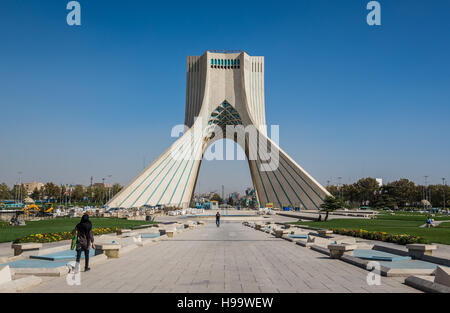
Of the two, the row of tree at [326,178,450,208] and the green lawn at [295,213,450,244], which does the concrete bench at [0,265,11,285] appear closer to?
the green lawn at [295,213,450,244]

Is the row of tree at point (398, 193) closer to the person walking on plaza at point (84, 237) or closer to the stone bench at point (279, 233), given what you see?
the stone bench at point (279, 233)

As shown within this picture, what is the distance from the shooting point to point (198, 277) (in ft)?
19.8

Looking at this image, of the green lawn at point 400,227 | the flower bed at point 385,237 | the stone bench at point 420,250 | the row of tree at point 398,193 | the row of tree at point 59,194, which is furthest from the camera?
the row of tree at point 59,194

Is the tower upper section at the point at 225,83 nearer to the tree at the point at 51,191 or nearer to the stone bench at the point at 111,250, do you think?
the stone bench at the point at 111,250

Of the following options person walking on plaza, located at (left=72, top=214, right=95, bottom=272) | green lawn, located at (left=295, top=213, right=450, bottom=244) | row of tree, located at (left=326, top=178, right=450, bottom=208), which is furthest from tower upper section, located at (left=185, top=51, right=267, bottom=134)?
person walking on plaza, located at (left=72, top=214, right=95, bottom=272)

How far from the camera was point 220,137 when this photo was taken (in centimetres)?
5459

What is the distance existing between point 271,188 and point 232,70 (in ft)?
56.3

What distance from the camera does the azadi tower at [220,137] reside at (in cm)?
3741

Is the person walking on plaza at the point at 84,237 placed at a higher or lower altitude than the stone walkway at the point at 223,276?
higher

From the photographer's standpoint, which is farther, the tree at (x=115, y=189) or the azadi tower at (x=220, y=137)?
the tree at (x=115, y=189)

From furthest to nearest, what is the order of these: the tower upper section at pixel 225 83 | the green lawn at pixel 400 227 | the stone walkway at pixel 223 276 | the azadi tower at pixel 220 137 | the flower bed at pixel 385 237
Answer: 1. the tower upper section at pixel 225 83
2. the azadi tower at pixel 220 137
3. the green lawn at pixel 400 227
4. the flower bed at pixel 385 237
5. the stone walkway at pixel 223 276

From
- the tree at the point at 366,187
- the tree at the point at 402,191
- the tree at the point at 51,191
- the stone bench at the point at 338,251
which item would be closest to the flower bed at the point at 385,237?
the stone bench at the point at 338,251

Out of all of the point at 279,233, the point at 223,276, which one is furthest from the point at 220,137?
the point at 223,276
